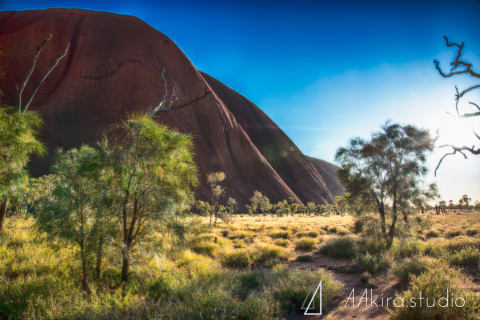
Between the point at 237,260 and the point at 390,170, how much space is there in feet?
32.7

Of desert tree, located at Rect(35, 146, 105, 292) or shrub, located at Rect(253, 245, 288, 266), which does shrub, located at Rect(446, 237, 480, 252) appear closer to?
shrub, located at Rect(253, 245, 288, 266)

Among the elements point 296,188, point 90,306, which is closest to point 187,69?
point 296,188

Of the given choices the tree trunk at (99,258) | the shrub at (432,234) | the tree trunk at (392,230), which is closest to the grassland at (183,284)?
the tree trunk at (99,258)

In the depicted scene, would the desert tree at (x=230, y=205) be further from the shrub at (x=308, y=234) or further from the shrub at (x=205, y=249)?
the shrub at (x=205, y=249)

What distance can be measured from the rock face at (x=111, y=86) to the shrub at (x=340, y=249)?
36788 millimetres

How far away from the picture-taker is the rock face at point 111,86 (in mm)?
53375

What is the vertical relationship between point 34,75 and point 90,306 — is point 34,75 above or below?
above

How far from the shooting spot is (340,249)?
1164 cm

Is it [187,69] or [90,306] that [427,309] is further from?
[187,69]

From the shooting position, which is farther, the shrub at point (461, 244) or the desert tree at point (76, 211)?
the shrub at point (461, 244)

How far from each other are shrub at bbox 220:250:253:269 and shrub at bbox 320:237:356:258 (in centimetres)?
445

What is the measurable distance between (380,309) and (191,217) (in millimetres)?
5226

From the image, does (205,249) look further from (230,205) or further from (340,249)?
(230,205)

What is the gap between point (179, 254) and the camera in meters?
8.98
